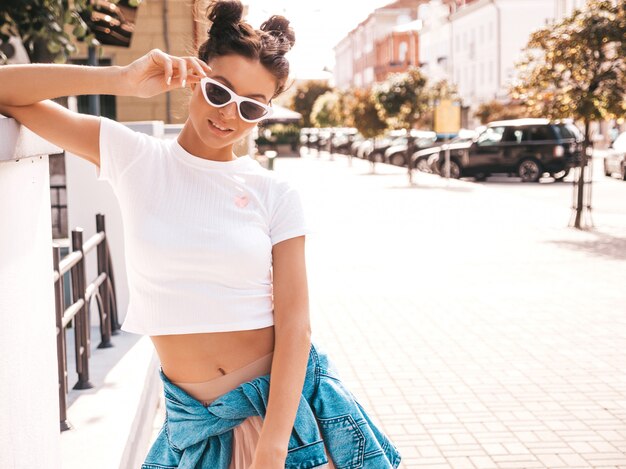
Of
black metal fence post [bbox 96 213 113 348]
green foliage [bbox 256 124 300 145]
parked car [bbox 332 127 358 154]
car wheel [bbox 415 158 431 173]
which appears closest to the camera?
black metal fence post [bbox 96 213 113 348]

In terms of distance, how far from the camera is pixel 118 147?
6.68 ft

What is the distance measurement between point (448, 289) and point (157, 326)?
8.13 m

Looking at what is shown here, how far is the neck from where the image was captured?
6.78 feet

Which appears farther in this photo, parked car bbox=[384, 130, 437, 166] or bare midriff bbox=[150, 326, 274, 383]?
parked car bbox=[384, 130, 437, 166]

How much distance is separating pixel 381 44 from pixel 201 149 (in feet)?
310

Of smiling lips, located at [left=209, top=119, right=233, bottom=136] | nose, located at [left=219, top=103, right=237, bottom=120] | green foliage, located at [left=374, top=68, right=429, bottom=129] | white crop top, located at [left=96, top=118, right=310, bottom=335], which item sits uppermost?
green foliage, located at [left=374, top=68, right=429, bottom=129]

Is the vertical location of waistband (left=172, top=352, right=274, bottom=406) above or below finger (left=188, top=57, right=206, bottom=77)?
below

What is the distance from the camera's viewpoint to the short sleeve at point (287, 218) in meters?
2.01

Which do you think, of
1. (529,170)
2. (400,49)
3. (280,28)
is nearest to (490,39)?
(400,49)

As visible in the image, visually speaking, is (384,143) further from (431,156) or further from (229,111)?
(229,111)

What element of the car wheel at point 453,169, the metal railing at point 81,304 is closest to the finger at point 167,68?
the metal railing at point 81,304

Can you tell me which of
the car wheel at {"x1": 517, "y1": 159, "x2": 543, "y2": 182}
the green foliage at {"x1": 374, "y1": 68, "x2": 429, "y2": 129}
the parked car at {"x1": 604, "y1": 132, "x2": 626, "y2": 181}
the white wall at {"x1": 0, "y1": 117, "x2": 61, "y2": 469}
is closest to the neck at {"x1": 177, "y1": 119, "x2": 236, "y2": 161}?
the white wall at {"x1": 0, "y1": 117, "x2": 61, "y2": 469}

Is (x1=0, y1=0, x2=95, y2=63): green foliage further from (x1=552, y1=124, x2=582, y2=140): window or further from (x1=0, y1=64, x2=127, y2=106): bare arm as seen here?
(x1=552, y1=124, x2=582, y2=140): window

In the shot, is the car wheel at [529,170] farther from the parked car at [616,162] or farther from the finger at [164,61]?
the finger at [164,61]
